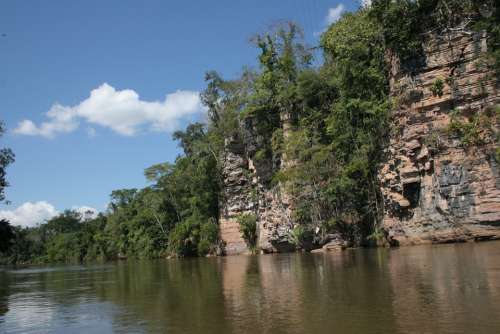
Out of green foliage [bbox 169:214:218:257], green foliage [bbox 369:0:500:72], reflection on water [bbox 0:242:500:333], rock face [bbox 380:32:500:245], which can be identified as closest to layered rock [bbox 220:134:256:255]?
green foliage [bbox 169:214:218:257]

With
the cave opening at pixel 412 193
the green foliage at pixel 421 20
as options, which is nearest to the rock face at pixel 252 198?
the cave opening at pixel 412 193

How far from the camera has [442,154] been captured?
92.7ft

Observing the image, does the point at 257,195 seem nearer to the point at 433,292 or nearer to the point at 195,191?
the point at 195,191

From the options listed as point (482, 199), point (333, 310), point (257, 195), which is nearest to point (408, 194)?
point (482, 199)

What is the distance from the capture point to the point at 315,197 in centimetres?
3666

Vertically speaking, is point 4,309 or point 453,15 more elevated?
point 453,15

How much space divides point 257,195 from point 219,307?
34.5 metres

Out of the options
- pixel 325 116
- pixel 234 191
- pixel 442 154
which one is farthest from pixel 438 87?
pixel 234 191

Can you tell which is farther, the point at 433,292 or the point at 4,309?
the point at 4,309

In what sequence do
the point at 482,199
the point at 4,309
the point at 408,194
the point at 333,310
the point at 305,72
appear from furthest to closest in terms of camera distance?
the point at 305,72 → the point at 408,194 → the point at 482,199 → the point at 4,309 → the point at 333,310

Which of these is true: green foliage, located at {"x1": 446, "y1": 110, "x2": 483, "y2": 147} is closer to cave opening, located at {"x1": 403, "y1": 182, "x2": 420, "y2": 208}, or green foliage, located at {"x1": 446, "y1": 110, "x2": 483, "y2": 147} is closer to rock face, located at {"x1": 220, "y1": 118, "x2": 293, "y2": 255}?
cave opening, located at {"x1": 403, "y1": 182, "x2": 420, "y2": 208}

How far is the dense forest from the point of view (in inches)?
1228

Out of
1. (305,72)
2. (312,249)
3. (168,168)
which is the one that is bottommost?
(312,249)

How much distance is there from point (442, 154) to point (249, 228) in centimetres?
2296
